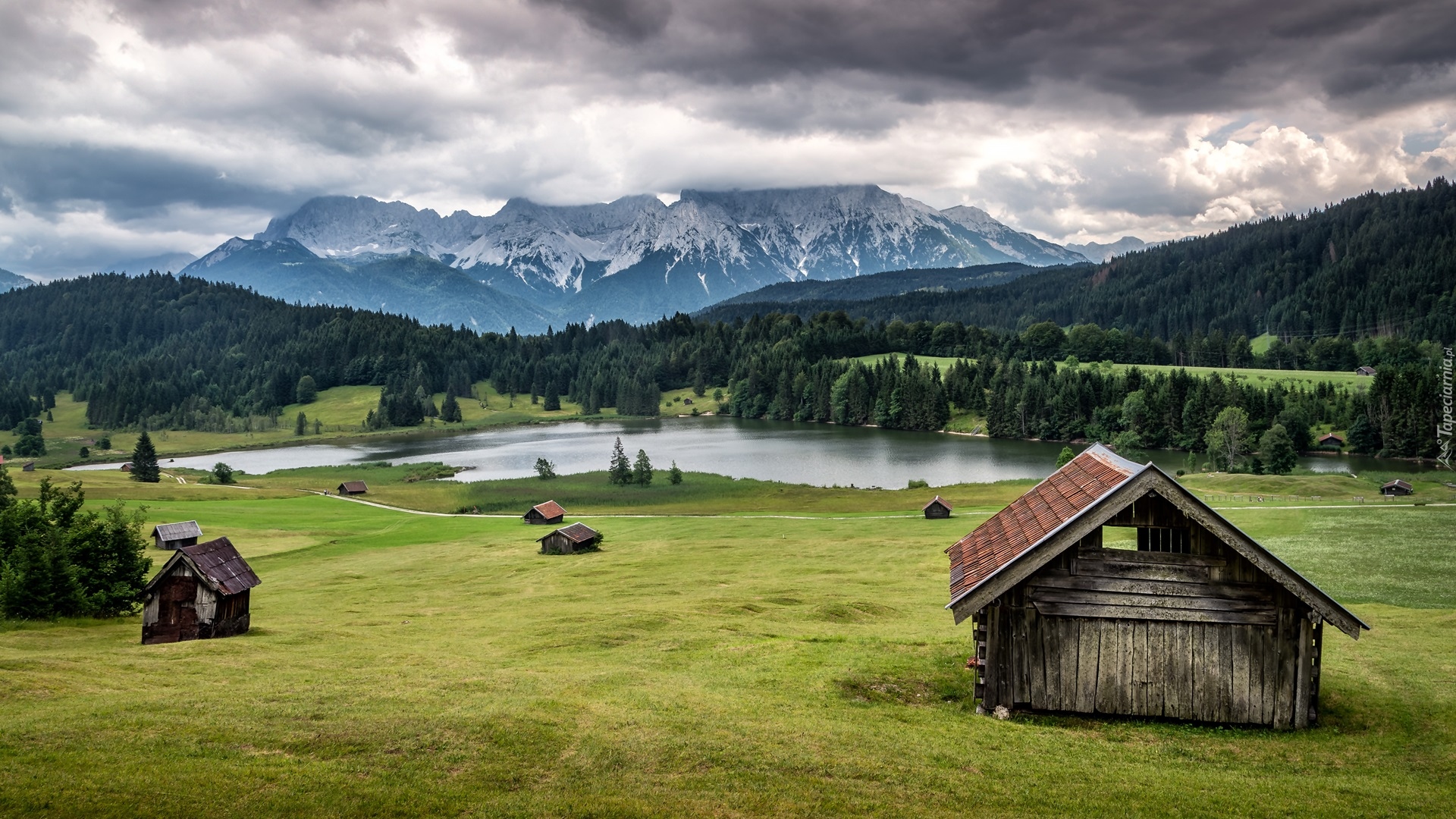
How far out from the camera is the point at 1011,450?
157625mm

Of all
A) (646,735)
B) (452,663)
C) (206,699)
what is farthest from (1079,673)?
(206,699)

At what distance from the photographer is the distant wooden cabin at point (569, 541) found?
61.7 m

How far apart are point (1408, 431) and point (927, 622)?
141099 millimetres

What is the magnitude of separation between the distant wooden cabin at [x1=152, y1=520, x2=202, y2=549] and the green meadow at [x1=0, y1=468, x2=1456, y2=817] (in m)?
22.1

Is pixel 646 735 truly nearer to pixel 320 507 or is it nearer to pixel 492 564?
pixel 492 564

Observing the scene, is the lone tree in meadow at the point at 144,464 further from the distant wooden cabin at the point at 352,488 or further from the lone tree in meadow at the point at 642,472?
the lone tree in meadow at the point at 642,472

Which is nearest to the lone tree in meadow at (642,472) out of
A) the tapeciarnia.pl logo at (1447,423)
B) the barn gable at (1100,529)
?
the barn gable at (1100,529)

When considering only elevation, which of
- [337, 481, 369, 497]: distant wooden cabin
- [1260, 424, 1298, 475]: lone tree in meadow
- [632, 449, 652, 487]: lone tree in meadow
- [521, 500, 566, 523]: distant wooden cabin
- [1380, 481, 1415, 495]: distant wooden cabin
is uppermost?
[1260, 424, 1298, 475]: lone tree in meadow

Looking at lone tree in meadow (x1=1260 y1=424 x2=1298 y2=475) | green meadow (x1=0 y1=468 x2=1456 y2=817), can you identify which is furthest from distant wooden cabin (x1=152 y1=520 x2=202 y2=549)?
lone tree in meadow (x1=1260 y1=424 x2=1298 y2=475)

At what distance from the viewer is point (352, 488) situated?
112 m

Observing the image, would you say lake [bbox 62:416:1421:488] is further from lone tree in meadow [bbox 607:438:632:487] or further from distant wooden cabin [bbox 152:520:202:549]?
distant wooden cabin [bbox 152:520:202:549]

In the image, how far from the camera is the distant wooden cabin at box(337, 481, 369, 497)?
112m

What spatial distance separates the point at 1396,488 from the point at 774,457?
3445 inches

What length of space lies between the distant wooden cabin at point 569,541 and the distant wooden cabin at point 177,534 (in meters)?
24.4
